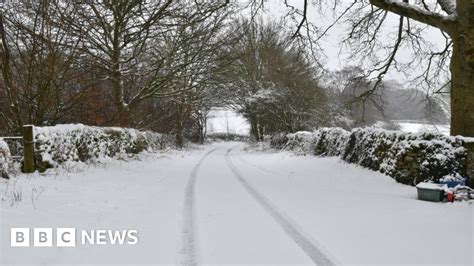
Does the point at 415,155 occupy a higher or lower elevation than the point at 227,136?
lower

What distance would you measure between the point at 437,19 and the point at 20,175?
10.6 m

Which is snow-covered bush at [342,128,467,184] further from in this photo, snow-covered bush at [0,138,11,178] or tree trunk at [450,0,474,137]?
snow-covered bush at [0,138,11,178]

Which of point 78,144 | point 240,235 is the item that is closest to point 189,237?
point 240,235

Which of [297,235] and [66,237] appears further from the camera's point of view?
[297,235]

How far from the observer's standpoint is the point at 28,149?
31.7ft

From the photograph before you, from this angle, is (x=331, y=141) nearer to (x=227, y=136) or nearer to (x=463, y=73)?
(x=463, y=73)

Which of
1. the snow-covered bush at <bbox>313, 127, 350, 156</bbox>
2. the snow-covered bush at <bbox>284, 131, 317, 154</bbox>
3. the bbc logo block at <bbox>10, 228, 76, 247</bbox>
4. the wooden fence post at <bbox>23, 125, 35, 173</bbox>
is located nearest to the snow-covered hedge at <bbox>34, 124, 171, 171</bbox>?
the wooden fence post at <bbox>23, 125, 35, 173</bbox>

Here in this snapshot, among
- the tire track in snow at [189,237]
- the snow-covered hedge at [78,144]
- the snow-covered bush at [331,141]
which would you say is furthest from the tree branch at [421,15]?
the snow-covered hedge at [78,144]

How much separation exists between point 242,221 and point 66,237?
8.31 feet

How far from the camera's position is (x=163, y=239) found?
5.04 meters

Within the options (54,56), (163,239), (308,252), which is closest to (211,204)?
(163,239)

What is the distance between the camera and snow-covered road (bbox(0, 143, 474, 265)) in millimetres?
4414

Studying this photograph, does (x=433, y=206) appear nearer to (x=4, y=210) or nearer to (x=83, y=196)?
(x=83, y=196)

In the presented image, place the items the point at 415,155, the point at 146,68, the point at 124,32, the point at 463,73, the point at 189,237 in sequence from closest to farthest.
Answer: the point at 189,237 → the point at 463,73 → the point at 415,155 → the point at 124,32 → the point at 146,68
